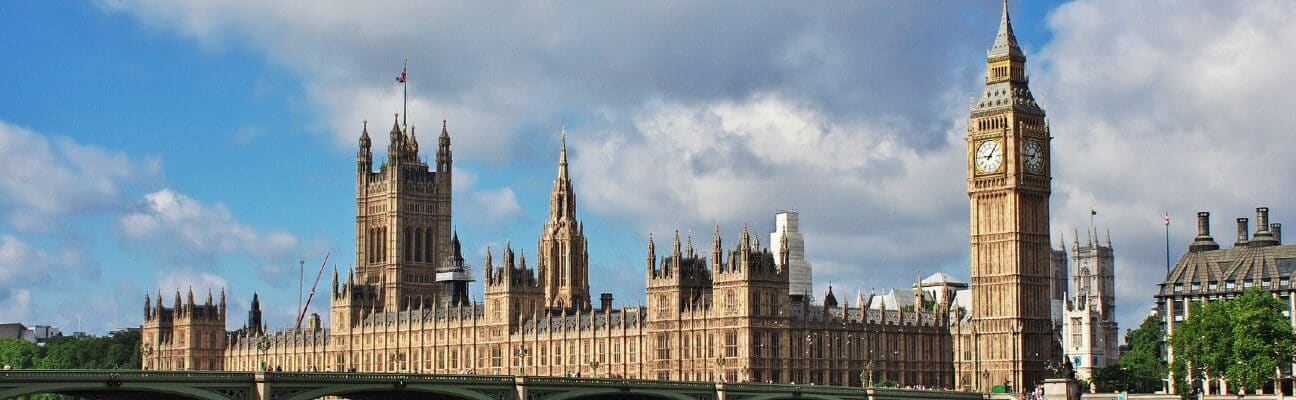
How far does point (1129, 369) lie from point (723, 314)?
45.7 meters

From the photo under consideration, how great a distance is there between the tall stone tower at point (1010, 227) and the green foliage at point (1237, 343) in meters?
28.4


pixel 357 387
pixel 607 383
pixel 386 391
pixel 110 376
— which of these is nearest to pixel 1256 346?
pixel 607 383

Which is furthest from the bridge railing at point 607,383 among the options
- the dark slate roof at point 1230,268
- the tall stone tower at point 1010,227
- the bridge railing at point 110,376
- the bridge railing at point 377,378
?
the dark slate roof at point 1230,268

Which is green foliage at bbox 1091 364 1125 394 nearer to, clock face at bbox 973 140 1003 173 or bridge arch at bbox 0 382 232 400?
clock face at bbox 973 140 1003 173

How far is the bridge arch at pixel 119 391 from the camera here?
308 feet

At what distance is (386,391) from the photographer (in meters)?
109

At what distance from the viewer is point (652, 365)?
7219 inches

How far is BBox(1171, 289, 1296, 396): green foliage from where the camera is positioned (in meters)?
143

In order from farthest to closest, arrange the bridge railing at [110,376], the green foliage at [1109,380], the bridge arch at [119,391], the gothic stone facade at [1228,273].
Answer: the green foliage at [1109,380], the gothic stone facade at [1228,273], the bridge arch at [119,391], the bridge railing at [110,376]

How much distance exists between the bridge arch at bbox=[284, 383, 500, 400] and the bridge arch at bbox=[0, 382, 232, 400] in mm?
Result: 4947

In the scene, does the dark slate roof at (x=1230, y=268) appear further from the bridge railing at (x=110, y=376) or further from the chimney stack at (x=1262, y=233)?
the bridge railing at (x=110, y=376)

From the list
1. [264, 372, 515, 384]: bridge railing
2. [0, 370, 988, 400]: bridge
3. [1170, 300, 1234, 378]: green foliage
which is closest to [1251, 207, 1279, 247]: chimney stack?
[1170, 300, 1234, 378]: green foliage

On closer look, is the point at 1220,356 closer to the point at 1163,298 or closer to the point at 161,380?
the point at 1163,298

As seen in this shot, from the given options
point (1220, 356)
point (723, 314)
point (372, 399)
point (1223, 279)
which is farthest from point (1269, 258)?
point (372, 399)
